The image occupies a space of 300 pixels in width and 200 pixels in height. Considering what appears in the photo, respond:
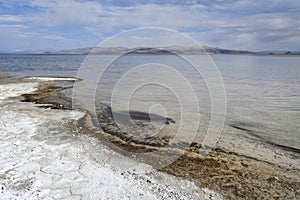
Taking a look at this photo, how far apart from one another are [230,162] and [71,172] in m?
4.21

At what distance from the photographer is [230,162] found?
6.49 metres

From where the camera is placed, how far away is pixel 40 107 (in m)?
12.5

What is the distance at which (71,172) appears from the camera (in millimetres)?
5785

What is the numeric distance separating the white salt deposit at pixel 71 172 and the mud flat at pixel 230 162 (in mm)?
345

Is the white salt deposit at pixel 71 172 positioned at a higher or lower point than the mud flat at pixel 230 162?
higher

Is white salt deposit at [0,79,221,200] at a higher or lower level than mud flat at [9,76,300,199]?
higher

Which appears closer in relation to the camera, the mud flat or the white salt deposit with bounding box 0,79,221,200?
the white salt deposit with bounding box 0,79,221,200

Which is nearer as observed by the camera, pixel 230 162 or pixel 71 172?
Answer: pixel 71 172

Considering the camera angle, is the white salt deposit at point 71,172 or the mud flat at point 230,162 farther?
the mud flat at point 230,162

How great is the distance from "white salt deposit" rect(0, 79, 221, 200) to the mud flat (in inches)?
13.6

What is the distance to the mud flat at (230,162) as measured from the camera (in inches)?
207

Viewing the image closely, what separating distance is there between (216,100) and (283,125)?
494 cm

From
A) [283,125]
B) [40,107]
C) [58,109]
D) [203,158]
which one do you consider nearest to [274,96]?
[283,125]

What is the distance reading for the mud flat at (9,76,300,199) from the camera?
5.27 m
